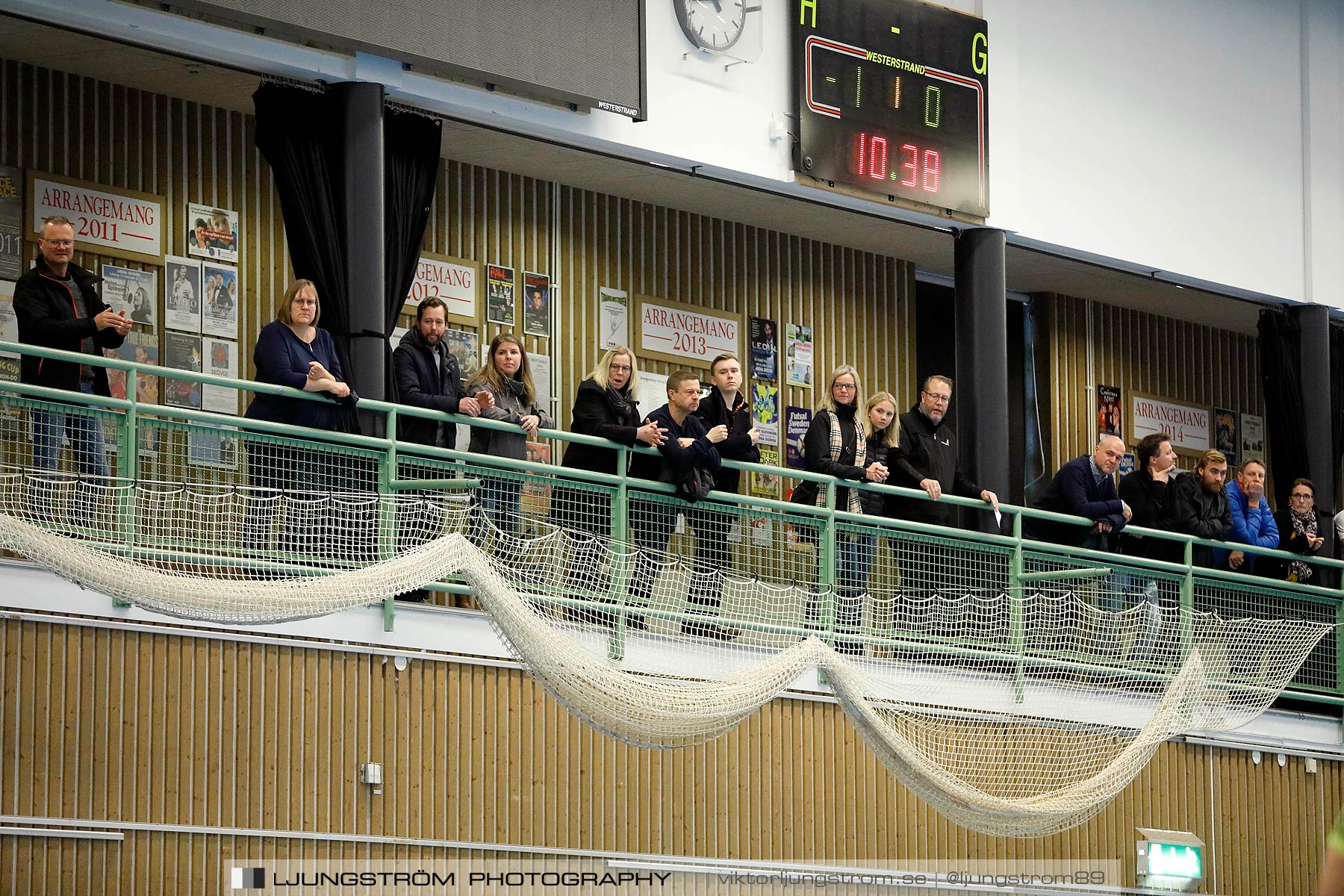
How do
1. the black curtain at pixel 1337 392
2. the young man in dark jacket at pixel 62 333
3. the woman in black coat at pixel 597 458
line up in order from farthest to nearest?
the black curtain at pixel 1337 392
the woman in black coat at pixel 597 458
the young man in dark jacket at pixel 62 333

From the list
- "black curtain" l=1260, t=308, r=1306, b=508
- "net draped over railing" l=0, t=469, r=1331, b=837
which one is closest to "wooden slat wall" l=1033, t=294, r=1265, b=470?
"black curtain" l=1260, t=308, r=1306, b=508

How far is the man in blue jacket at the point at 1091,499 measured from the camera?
1345 centimetres

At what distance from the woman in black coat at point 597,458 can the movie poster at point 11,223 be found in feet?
13.0

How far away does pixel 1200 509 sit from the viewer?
1412cm

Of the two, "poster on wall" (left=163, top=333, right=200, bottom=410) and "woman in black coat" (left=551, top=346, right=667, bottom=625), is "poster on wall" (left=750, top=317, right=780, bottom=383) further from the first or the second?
"poster on wall" (left=163, top=333, right=200, bottom=410)

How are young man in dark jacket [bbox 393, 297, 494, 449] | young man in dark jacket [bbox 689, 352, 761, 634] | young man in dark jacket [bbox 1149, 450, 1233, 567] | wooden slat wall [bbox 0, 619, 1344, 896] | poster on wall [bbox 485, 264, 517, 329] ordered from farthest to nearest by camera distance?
poster on wall [bbox 485, 264, 517, 329] < young man in dark jacket [bbox 1149, 450, 1233, 567] < young man in dark jacket [bbox 689, 352, 761, 634] < young man in dark jacket [bbox 393, 297, 494, 449] < wooden slat wall [bbox 0, 619, 1344, 896]

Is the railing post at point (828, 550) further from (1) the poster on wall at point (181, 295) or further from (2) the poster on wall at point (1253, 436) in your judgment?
(2) the poster on wall at point (1253, 436)

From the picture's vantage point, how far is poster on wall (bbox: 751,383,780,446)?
16.0m

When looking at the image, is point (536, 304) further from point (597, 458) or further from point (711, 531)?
point (711, 531)

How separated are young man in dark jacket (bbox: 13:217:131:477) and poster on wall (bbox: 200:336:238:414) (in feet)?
9.23

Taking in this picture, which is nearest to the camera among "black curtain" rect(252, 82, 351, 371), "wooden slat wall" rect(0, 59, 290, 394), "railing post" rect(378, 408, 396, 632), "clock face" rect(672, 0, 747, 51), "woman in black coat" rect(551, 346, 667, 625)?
"railing post" rect(378, 408, 396, 632)

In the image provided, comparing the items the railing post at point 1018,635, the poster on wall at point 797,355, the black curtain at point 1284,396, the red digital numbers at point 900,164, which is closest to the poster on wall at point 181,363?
the red digital numbers at point 900,164

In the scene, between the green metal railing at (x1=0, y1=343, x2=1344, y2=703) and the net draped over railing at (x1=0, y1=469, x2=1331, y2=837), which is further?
the green metal railing at (x1=0, y1=343, x2=1344, y2=703)

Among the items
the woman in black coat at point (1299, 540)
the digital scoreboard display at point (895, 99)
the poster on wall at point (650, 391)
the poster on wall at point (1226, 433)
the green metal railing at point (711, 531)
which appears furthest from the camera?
the poster on wall at point (1226, 433)
